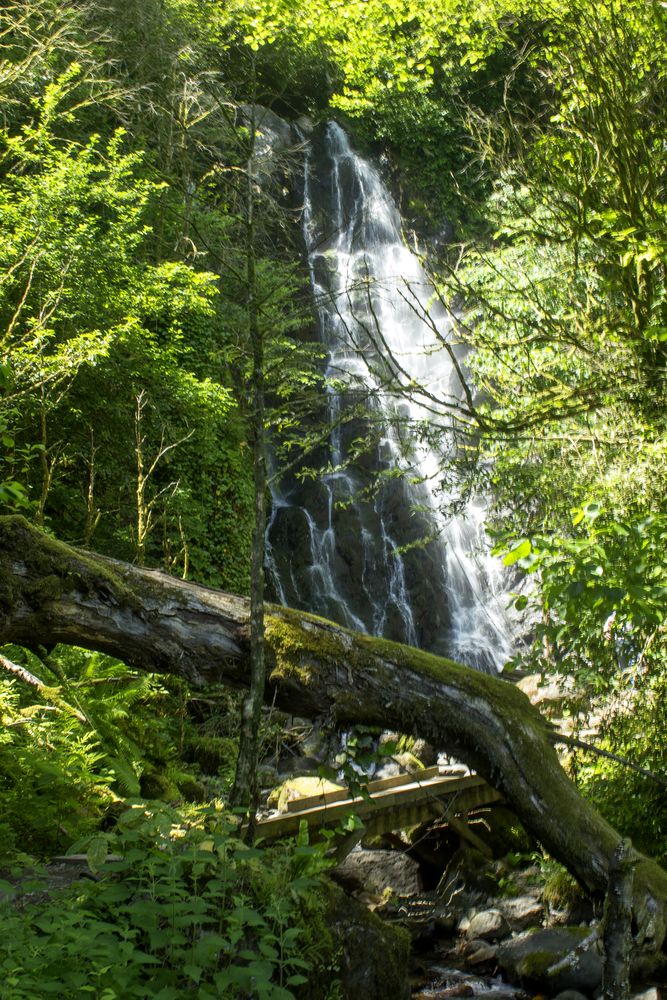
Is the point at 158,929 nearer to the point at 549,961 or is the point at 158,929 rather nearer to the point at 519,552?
the point at 519,552

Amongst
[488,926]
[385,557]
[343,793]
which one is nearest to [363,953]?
[343,793]

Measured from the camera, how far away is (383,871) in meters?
8.48

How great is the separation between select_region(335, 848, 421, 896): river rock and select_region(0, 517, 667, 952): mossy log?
4346 millimetres

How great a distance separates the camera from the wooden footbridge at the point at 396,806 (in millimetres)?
6641

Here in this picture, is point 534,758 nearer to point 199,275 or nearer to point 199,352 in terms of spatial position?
point 199,275

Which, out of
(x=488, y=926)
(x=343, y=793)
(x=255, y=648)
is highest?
(x=255, y=648)

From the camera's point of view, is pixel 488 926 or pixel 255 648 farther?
pixel 488 926

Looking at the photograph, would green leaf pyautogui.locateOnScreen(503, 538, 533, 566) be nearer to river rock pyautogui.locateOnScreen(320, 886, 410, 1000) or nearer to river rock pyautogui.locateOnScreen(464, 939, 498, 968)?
river rock pyautogui.locateOnScreen(320, 886, 410, 1000)

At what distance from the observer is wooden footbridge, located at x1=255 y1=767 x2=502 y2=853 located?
21.8 feet

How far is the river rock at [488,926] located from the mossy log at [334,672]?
323 cm

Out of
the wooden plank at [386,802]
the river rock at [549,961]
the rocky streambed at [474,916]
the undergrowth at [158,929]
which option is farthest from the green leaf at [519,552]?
the river rock at [549,961]

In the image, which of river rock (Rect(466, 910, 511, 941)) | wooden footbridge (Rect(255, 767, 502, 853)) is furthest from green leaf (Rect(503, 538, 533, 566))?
river rock (Rect(466, 910, 511, 941))

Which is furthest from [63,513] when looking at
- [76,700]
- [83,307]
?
[76,700]

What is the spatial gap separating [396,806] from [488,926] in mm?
1298
